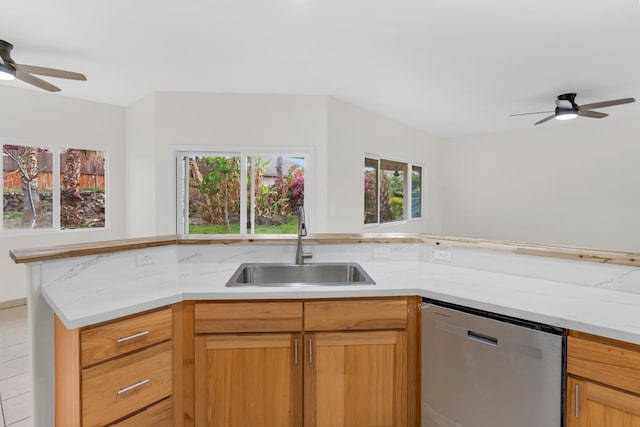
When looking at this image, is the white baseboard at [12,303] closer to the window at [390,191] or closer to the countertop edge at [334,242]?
the countertop edge at [334,242]

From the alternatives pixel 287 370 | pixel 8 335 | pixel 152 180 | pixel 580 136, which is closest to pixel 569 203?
pixel 580 136

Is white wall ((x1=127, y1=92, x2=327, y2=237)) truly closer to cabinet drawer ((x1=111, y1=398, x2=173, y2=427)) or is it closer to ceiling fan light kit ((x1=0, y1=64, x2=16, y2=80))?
ceiling fan light kit ((x1=0, y1=64, x2=16, y2=80))

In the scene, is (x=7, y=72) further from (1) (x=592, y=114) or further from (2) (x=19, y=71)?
(1) (x=592, y=114)

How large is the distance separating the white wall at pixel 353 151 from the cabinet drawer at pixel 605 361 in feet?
10.2

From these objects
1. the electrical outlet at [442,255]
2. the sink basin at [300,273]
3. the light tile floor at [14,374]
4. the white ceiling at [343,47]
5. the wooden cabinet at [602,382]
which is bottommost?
the light tile floor at [14,374]

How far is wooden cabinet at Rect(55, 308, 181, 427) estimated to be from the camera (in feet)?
3.74

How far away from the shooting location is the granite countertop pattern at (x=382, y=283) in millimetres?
1198

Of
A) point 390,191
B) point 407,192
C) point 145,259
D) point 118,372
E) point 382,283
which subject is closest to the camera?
point 118,372

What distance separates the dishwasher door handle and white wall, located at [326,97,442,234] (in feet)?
9.38

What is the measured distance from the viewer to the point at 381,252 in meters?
2.01

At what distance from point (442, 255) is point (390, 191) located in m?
3.71

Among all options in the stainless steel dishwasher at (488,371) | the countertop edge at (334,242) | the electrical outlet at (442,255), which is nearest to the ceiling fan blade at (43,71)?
the countertop edge at (334,242)

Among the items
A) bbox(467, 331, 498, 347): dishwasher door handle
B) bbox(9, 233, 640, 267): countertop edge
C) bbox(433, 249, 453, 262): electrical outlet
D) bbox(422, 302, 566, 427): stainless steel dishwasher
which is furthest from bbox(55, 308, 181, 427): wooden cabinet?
bbox(433, 249, 453, 262): electrical outlet

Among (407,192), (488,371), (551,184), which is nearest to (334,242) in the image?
(488,371)
